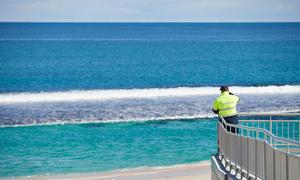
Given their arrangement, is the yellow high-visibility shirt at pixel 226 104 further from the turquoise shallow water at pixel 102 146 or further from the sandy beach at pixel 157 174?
the turquoise shallow water at pixel 102 146

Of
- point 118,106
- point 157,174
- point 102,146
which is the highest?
point 118,106

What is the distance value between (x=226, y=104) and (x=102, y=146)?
43.4 ft

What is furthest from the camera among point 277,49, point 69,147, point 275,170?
point 277,49

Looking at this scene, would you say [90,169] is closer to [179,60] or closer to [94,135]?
[94,135]

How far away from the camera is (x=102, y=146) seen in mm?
25844

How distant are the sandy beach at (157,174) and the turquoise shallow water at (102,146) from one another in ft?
3.01

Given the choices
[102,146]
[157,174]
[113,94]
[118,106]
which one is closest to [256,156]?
[157,174]

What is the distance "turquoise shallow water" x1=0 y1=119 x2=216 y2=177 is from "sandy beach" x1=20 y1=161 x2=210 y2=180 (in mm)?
917

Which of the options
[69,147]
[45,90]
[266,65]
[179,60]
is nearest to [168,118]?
[69,147]

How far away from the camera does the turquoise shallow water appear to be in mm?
22031

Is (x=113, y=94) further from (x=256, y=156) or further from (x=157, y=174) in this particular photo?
(x=256, y=156)

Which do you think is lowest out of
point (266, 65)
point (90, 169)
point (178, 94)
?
point (90, 169)

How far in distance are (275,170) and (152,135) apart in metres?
19.3

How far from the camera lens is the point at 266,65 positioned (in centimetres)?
7975
